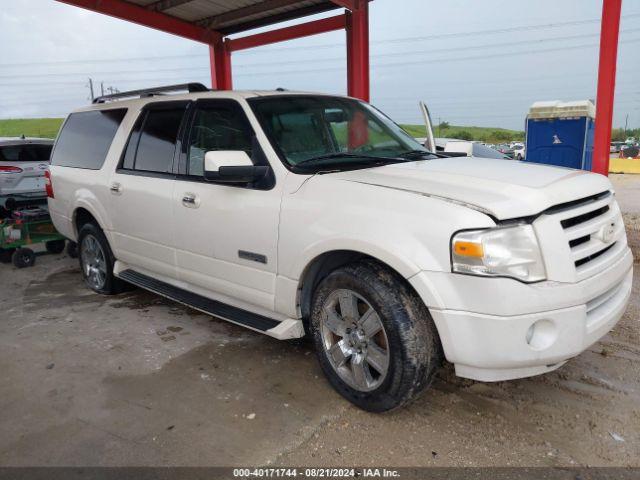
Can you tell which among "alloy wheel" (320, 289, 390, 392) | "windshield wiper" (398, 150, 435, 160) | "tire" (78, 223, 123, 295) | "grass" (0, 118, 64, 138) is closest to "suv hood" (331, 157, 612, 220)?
"windshield wiper" (398, 150, 435, 160)

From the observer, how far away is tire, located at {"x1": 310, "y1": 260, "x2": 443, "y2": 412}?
2674mm

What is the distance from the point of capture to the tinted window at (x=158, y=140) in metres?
4.15

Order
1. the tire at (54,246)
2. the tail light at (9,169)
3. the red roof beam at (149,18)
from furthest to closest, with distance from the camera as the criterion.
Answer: the red roof beam at (149,18) → the tail light at (9,169) → the tire at (54,246)

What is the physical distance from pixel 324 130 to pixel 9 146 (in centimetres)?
666

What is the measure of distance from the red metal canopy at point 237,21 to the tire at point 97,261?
4.76m

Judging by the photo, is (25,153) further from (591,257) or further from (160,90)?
(591,257)

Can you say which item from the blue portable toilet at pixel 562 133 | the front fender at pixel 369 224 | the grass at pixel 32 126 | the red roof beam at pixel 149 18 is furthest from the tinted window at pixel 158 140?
the grass at pixel 32 126

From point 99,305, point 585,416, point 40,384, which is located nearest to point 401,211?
point 585,416

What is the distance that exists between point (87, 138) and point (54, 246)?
2982 millimetres

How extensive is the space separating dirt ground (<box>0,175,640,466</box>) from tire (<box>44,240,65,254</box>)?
3.57 m

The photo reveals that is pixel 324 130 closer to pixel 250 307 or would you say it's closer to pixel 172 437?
pixel 250 307

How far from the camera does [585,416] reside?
287 centimetres

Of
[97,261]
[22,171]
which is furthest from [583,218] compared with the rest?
[22,171]

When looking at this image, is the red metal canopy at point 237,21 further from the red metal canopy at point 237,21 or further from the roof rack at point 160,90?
the roof rack at point 160,90
